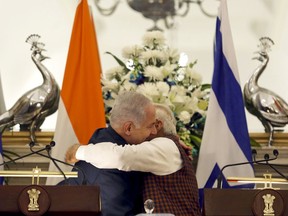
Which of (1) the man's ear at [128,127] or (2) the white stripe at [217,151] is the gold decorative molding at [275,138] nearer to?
(2) the white stripe at [217,151]

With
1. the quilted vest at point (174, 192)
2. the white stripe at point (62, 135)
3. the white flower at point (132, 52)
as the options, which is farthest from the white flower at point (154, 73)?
the quilted vest at point (174, 192)

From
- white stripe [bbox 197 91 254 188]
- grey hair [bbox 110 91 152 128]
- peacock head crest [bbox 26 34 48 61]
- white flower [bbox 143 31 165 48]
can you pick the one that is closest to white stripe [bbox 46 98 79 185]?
peacock head crest [bbox 26 34 48 61]

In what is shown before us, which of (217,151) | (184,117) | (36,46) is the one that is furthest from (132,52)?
(217,151)

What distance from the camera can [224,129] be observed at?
5934 mm

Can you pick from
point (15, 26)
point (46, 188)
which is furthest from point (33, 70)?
point (46, 188)

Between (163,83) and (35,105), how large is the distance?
0.90 m

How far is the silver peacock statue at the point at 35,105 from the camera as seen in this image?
6.18 m

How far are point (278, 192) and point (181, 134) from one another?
5.62ft

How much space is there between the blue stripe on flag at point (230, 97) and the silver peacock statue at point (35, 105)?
1079 millimetres

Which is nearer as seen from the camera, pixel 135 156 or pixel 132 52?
pixel 135 156

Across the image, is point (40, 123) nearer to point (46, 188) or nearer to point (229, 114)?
point (229, 114)

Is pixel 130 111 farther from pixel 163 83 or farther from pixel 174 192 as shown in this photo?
pixel 163 83

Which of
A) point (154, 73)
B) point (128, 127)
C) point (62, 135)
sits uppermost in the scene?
point (154, 73)

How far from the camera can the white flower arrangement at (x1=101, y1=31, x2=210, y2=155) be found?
5828 millimetres
